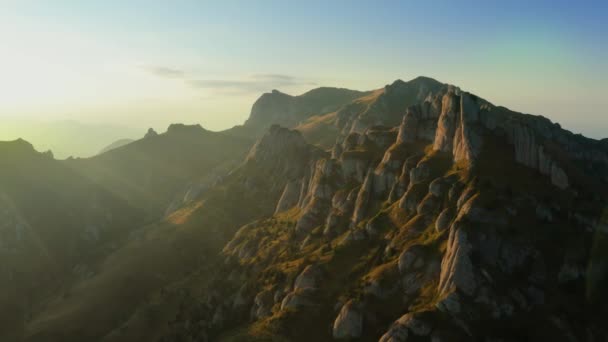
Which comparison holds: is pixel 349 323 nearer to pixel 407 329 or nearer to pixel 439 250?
pixel 407 329

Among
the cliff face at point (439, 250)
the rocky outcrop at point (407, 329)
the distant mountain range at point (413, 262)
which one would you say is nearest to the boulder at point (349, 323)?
the cliff face at point (439, 250)

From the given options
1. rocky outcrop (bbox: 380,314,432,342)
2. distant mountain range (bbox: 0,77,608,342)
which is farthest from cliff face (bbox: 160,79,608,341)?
distant mountain range (bbox: 0,77,608,342)

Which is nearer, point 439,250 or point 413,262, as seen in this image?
point 439,250

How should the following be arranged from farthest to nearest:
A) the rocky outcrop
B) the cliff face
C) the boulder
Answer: the boulder → the cliff face → the rocky outcrop

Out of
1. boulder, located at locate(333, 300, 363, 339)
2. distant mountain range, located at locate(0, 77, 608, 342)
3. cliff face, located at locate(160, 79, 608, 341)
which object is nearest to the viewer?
cliff face, located at locate(160, 79, 608, 341)

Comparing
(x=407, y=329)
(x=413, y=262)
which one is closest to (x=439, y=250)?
(x=413, y=262)

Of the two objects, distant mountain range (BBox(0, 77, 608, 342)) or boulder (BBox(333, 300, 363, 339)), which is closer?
distant mountain range (BBox(0, 77, 608, 342))

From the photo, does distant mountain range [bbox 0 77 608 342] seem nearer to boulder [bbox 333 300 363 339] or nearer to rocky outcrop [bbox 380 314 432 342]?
rocky outcrop [bbox 380 314 432 342]

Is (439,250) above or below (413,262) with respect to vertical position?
above

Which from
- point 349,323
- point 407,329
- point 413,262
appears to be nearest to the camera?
point 407,329
